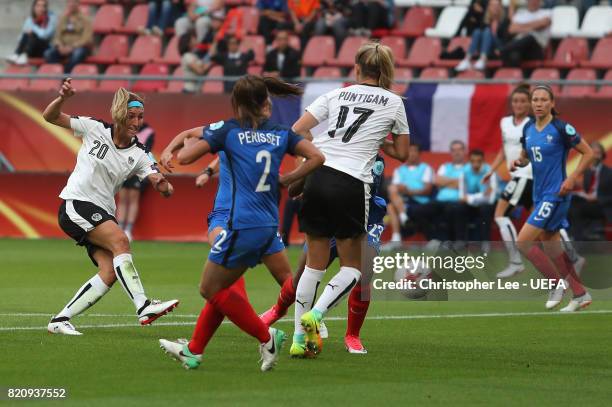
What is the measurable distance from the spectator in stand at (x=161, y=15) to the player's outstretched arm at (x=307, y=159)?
18.7 metres

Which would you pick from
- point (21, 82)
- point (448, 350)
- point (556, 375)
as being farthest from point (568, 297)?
point (21, 82)

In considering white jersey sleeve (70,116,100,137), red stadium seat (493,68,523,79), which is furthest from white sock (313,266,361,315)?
red stadium seat (493,68,523,79)

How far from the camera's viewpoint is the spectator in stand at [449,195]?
858 inches

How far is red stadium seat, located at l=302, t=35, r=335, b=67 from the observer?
82.7 ft

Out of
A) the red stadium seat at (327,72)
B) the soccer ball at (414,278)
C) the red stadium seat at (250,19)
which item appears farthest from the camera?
the red stadium seat at (250,19)

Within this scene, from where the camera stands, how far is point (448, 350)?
11.0 meters

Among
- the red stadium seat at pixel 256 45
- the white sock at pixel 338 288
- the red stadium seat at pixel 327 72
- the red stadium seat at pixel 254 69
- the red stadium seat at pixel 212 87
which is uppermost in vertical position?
the white sock at pixel 338 288

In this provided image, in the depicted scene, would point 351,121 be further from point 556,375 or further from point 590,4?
point 590,4

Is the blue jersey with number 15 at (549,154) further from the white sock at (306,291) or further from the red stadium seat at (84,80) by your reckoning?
the red stadium seat at (84,80)

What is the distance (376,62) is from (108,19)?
19.1m

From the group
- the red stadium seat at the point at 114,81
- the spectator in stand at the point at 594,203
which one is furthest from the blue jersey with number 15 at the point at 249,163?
the red stadium seat at the point at 114,81

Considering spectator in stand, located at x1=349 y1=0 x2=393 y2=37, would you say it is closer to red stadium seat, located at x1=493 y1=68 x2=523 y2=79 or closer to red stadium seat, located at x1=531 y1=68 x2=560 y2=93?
red stadium seat, located at x1=493 y1=68 x2=523 y2=79

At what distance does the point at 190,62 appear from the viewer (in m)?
25.3

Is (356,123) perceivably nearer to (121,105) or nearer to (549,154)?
(121,105)
